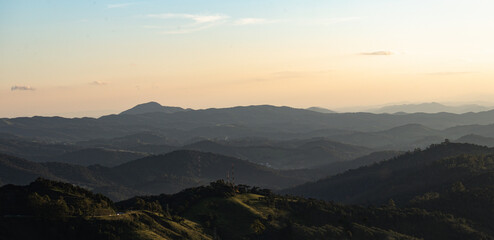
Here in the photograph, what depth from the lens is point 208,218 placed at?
356 feet

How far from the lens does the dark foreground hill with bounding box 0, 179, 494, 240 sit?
7988 cm

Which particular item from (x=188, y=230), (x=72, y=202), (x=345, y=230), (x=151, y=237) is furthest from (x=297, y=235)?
(x=72, y=202)

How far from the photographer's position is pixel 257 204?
12256 cm

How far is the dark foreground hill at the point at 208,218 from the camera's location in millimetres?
79875

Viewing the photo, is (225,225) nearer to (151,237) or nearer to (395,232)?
(151,237)

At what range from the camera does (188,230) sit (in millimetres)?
95500

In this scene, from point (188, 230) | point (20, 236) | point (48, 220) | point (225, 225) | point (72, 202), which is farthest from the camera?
point (225, 225)

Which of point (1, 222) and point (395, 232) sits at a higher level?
point (1, 222)

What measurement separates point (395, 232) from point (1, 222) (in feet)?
272

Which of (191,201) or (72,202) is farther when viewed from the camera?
(191,201)

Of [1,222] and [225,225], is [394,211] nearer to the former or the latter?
[225,225]

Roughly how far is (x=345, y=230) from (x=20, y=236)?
66446mm

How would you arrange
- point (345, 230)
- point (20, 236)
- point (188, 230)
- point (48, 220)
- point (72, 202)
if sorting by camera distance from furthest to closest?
point (345, 230) < point (188, 230) < point (72, 202) < point (48, 220) < point (20, 236)

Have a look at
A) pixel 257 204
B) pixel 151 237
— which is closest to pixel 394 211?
pixel 257 204
